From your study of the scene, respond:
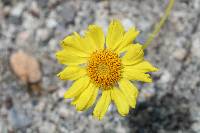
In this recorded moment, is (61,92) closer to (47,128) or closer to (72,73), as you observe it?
(47,128)

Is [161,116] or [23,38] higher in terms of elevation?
[23,38]

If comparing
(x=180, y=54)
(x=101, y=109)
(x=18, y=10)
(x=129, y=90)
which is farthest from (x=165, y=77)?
(x=18, y=10)

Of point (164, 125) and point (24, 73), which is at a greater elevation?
point (24, 73)

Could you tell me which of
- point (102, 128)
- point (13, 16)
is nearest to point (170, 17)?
point (102, 128)

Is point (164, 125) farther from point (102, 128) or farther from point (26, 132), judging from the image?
point (26, 132)

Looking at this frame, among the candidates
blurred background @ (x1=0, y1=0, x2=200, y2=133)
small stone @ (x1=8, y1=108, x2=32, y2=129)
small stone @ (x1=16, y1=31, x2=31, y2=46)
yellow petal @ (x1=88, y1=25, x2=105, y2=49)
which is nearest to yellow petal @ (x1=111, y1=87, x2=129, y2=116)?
yellow petal @ (x1=88, y1=25, x2=105, y2=49)

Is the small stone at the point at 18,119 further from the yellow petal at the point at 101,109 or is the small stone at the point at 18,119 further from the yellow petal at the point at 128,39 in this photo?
the yellow petal at the point at 128,39
